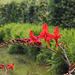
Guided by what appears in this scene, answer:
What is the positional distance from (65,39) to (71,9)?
10.9ft

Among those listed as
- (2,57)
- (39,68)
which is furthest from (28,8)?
(39,68)

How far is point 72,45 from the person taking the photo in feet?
9.91

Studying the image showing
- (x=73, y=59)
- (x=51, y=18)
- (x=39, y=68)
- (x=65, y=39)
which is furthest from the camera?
(x=51, y=18)

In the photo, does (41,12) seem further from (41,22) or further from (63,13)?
(63,13)

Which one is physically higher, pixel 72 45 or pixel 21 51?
pixel 72 45

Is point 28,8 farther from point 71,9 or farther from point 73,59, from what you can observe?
point 73,59

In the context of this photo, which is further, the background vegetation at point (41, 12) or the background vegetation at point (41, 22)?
the background vegetation at point (41, 12)

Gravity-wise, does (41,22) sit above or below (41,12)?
below

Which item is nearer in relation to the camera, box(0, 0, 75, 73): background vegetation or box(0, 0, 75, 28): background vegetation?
box(0, 0, 75, 73): background vegetation

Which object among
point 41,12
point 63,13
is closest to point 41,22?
point 41,12

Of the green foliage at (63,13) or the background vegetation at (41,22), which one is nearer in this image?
the background vegetation at (41,22)

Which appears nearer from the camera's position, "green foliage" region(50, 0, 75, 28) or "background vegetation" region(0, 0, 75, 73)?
"background vegetation" region(0, 0, 75, 73)

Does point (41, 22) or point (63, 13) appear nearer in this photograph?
point (63, 13)

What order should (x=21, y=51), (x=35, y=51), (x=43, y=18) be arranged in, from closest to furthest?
(x=35, y=51) < (x=21, y=51) < (x=43, y=18)
